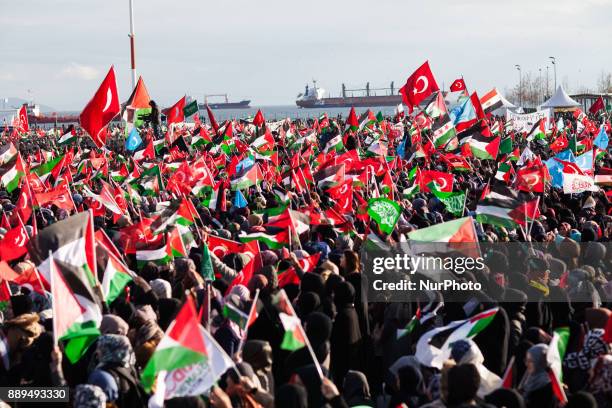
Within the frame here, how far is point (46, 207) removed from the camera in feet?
48.0

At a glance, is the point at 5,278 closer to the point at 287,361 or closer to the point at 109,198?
the point at 287,361

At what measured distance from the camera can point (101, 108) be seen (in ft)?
52.7

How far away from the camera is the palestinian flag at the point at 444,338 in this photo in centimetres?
626

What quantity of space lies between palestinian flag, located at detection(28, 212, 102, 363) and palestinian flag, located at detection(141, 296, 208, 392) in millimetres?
1232

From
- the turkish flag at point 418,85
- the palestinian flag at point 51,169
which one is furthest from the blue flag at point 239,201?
the turkish flag at point 418,85

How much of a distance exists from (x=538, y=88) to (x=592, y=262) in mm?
123046

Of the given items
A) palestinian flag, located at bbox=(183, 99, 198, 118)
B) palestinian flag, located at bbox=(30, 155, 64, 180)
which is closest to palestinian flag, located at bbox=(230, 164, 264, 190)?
palestinian flag, located at bbox=(30, 155, 64, 180)

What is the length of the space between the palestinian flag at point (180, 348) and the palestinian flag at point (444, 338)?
6.52 feet

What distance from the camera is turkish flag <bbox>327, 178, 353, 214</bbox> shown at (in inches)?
540

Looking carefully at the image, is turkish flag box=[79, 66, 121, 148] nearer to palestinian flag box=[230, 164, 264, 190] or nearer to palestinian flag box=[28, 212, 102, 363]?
palestinian flag box=[230, 164, 264, 190]

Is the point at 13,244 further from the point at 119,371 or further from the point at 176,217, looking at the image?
the point at 119,371

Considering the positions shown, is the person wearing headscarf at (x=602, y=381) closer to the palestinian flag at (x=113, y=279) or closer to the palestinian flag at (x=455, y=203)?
the palestinian flag at (x=113, y=279)

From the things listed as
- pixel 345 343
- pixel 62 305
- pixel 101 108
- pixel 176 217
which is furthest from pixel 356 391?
pixel 101 108

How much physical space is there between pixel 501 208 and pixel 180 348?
22.9ft
